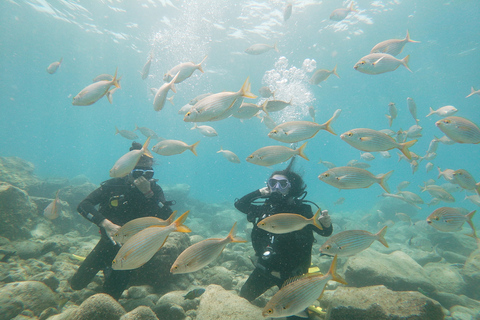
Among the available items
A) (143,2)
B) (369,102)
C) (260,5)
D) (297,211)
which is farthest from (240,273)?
(369,102)

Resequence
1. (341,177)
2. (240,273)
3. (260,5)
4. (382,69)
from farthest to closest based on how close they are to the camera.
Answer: (260,5) < (240,273) < (382,69) < (341,177)

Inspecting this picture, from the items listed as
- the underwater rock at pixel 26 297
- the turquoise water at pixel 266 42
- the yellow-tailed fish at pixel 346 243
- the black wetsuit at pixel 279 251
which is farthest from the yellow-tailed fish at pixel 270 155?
the turquoise water at pixel 266 42

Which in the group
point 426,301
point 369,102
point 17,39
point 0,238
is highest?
point 17,39

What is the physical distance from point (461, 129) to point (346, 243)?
3.16 meters

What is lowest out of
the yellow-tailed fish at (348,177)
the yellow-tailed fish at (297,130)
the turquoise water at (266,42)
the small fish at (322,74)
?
the yellow-tailed fish at (348,177)

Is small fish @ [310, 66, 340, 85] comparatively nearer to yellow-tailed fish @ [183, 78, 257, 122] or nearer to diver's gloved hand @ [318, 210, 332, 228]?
yellow-tailed fish @ [183, 78, 257, 122]

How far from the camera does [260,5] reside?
17281 mm

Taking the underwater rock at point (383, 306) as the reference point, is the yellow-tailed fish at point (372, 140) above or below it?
above

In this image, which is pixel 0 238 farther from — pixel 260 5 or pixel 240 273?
pixel 260 5

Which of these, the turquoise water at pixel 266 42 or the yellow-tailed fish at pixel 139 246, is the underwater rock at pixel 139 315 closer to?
the yellow-tailed fish at pixel 139 246

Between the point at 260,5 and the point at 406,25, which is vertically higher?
the point at 260,5

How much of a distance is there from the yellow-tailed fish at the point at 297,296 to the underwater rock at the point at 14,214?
7.44 meters

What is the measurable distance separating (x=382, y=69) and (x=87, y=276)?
284 inches

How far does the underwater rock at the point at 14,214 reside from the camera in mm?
5460
